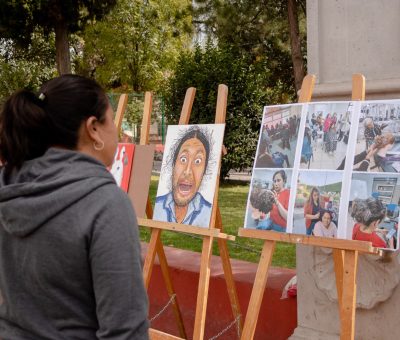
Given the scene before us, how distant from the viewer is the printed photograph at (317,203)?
8.85 ft

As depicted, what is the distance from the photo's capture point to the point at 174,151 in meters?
3.59

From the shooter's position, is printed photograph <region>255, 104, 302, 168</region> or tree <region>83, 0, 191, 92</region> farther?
tree <region>83, 0, 191, 92</region>

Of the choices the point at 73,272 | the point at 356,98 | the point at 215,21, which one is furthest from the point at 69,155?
the point at 215,21

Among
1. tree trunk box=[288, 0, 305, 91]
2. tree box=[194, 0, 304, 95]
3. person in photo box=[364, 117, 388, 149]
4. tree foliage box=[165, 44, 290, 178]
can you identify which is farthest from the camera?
tree box=[194, 0, 304, 95]

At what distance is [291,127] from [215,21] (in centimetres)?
1375

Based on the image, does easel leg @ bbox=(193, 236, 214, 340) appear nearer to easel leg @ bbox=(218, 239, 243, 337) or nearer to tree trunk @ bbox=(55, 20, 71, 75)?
easel leg @ bbox=(218, 239, 243, 337)

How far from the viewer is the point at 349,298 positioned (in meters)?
2.54

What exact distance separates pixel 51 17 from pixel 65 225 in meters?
12.6

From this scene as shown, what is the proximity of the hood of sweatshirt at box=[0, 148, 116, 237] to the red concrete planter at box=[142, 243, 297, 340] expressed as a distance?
96.9 inches

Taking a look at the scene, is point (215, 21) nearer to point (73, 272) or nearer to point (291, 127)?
point (291, 127)

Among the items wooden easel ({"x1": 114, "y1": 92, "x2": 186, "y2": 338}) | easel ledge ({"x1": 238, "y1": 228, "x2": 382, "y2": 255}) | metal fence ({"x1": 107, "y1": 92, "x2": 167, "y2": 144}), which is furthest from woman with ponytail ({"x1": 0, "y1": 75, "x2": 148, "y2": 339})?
metal fence ({"x1": 107, "y1": 92, "x2": 167, "y2": 144})

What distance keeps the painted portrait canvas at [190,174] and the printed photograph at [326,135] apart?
0.59m

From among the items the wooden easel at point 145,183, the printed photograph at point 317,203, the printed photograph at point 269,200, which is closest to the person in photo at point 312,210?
the printed photograph at point 317,203

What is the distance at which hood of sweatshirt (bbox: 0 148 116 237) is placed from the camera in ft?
4.42
